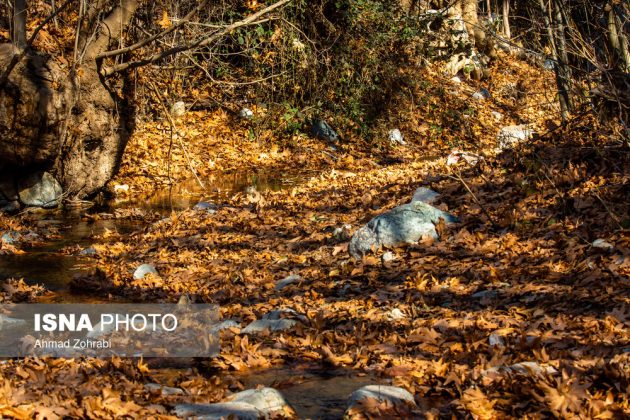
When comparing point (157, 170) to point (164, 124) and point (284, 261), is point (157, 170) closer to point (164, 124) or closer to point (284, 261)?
point (164, 124)

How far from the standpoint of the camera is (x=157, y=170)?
1266cm

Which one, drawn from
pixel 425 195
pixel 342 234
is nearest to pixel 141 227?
pixel 342 234

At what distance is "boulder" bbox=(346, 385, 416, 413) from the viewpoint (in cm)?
342

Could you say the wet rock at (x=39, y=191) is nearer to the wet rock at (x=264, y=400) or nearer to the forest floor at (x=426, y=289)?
the forest floor at (x=426, y=289)

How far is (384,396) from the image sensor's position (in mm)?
3453

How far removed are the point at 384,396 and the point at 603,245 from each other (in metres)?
2.90

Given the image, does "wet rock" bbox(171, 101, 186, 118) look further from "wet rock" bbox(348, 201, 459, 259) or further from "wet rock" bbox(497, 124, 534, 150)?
"wet rock" bbox(348, 201, 459, 259)

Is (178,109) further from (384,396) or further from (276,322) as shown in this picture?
(384,396)

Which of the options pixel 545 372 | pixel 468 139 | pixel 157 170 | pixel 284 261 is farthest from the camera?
pixel 468 139

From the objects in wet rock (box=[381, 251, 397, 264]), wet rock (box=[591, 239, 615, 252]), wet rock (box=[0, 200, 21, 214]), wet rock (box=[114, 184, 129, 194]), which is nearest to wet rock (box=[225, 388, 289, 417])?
wet rock (box=[381, 251, 397, 264])

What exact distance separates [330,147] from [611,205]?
9.54 meters

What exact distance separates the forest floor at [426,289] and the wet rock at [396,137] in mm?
5254

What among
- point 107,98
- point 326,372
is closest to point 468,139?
point 107,98

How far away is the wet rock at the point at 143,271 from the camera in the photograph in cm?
671
